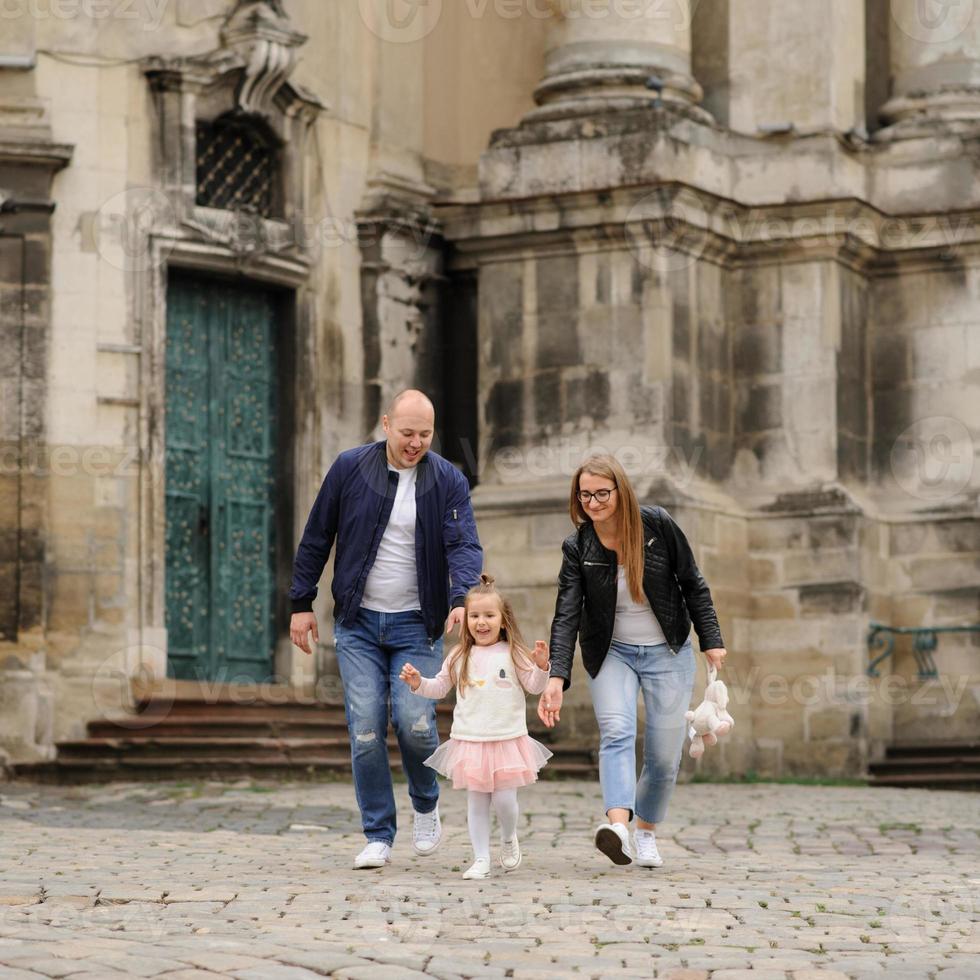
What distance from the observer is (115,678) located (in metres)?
15.4

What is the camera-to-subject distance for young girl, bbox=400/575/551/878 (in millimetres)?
9508

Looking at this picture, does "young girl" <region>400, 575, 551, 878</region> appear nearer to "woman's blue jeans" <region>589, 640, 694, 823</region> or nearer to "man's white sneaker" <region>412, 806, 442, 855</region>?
"woman's blue jeans" <region>589, 640, 694, 823</region>

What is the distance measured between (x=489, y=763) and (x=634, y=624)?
2.78 ft

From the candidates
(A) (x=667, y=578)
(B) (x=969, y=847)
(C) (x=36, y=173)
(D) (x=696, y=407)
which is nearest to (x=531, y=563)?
(D) (x=696, y=407)

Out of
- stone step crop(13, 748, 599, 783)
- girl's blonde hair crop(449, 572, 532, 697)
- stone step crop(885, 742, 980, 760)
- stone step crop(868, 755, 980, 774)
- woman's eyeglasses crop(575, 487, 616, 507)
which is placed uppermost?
woman's eyeglasses crop(575, 487, 616, 507)

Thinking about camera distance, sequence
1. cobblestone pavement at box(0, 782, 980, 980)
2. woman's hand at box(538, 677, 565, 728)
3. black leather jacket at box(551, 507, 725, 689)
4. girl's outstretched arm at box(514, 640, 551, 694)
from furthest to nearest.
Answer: black leather jacket at box(551, 507, 725, 689) < girl's outstretched arm at box(514, 640, 551, 694) < woman's hand at box(538, 677, 565, 728) < cobblestone pavement at box(0, 782, 980, 980)

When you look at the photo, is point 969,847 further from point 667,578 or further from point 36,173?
point 36,173

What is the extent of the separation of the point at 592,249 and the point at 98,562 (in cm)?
399

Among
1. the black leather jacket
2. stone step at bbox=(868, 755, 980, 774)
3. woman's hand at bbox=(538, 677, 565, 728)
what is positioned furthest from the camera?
stone step at bbox=(868, 755, 980, 774)

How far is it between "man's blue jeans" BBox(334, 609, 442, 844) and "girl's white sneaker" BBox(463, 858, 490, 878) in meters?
0.57

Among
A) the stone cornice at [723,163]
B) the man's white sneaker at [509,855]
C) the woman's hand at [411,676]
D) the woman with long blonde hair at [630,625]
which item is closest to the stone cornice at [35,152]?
the stone cornice at [723,163]

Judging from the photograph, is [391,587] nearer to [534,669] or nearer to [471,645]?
[471,645]

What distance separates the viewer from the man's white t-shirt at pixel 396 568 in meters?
9.88

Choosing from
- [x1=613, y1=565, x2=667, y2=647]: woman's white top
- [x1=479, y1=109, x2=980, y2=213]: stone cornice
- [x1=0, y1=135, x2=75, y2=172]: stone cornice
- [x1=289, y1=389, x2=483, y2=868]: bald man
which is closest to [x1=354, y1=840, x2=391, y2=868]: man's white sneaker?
[x1=289, y1=389, x2=483, y2=868]: bald man
